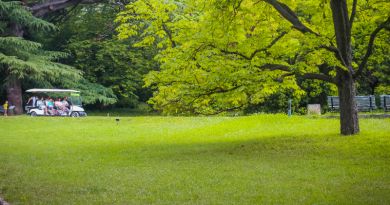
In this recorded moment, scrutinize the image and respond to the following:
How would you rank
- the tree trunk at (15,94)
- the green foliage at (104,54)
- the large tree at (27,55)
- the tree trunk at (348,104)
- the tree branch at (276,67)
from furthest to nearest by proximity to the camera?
the green foliage at (104,54), the tree trunk at (15,94), the large tree at (27,55), the tree trunk at (348,104), the tree branch at (276,67)

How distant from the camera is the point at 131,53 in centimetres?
5350

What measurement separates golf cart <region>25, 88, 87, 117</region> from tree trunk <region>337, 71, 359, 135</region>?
27621mm

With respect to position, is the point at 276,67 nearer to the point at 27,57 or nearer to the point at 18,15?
the point at 18,15

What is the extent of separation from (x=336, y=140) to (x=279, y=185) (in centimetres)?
788

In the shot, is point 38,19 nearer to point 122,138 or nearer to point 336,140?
point 122,138

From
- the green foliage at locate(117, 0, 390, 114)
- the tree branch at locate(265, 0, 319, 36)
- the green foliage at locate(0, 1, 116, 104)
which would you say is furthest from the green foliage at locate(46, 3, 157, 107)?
the tree branch at locate(265, 0, 319, 36)

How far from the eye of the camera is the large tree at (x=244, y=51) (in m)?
18.2

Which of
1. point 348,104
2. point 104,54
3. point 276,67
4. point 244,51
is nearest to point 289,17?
point 276,67

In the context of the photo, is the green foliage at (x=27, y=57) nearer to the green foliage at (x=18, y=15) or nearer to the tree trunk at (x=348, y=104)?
the green foliage at (x=18, y=15)

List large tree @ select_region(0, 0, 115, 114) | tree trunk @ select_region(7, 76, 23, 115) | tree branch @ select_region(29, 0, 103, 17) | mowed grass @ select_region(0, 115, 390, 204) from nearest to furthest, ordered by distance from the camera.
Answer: mowed grass @ select_region(0, 115, 390, 204), large tree @ select_region(0, 0, 115, 114), tree trunk @ select_region(7, 76, 23, 115), tree branch @ select_region(29, 0, 103, 17)

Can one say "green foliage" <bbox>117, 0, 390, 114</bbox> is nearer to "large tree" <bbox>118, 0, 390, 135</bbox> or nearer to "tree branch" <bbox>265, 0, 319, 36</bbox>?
"large tree" <bbox>118, 0, 390, 135</bbox>

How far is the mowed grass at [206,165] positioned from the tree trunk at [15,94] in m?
18.0

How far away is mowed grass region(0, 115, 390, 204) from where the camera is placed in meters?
10.5

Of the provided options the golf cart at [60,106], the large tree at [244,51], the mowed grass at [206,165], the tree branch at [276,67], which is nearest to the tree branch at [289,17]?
the large tree at [244,51]
